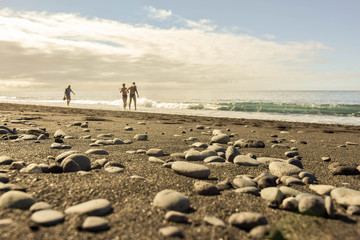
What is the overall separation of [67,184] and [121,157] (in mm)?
1287

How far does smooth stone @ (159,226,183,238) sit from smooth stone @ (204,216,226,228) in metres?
0.23

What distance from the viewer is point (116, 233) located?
5.12ft

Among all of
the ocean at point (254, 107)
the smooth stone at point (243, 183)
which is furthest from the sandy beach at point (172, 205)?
the ocean at point (254, 107)

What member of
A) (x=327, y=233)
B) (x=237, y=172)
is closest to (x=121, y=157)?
(x=237, y=172)

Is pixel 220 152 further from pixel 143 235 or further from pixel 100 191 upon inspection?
A: pixel 143 235

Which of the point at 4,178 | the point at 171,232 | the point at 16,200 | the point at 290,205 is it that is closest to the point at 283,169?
the point at 290,205

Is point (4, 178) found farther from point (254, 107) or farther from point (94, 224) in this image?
point (254, 107)

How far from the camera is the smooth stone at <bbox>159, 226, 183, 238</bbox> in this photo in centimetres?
156

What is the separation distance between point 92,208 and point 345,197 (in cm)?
185

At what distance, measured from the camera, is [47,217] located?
1.65 m

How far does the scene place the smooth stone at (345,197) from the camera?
2.07m

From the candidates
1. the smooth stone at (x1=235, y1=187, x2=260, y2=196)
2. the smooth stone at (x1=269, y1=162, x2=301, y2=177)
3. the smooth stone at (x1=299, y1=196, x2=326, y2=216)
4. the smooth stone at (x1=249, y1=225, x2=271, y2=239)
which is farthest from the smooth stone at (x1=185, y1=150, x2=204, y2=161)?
the smooth stone at (x1=249, y1=225, x2=271, y2=239)

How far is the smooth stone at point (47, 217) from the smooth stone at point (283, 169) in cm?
224

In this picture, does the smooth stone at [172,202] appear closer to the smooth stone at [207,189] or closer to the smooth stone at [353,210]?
the smooth stone at [207,189]
